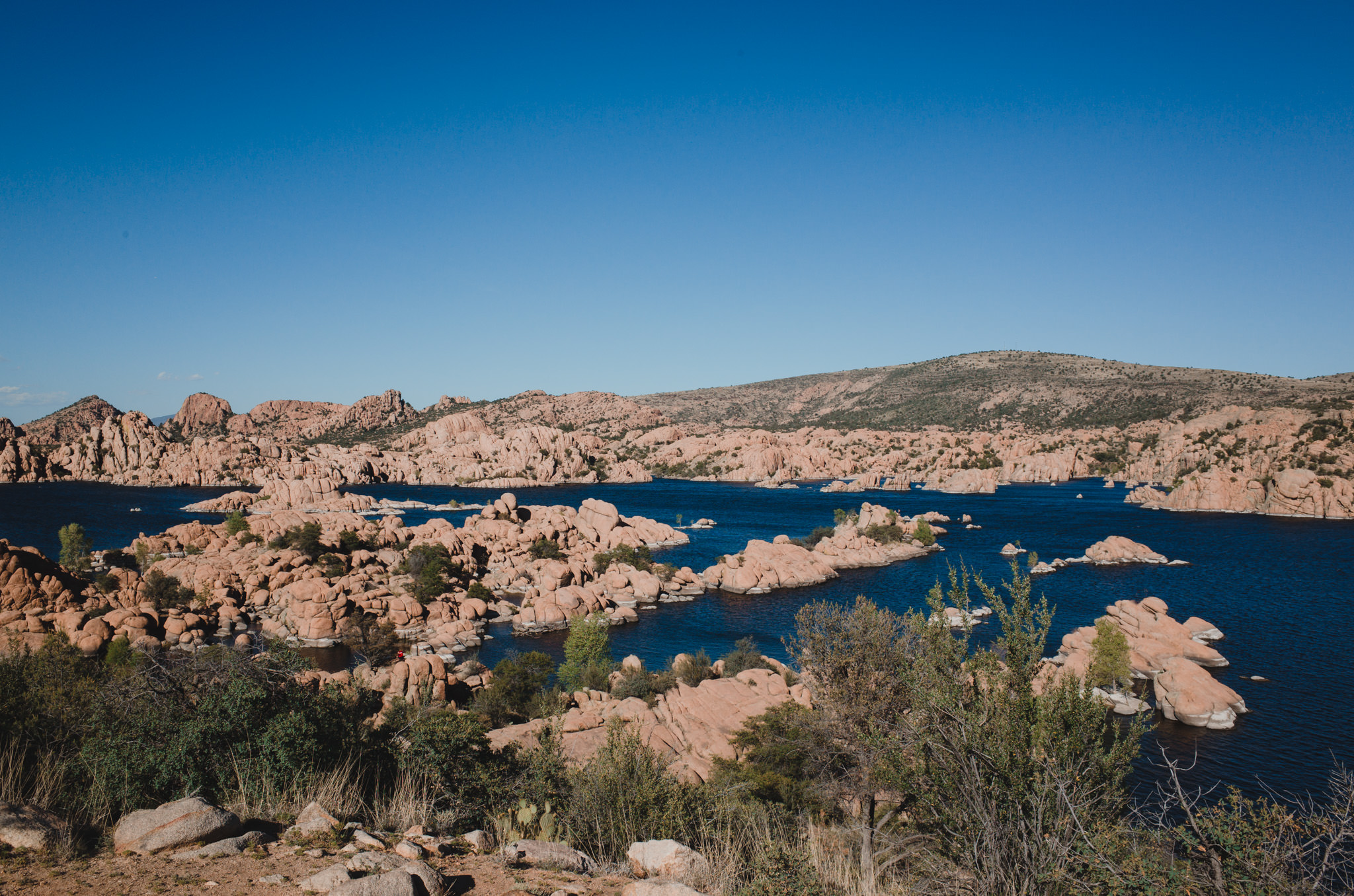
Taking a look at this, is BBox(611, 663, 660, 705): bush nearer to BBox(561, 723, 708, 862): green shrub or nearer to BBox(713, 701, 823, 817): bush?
BBox(713, 701, 823, 817): bush

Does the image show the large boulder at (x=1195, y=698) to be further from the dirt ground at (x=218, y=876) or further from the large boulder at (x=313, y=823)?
the large boulder at (x=313, y=823)

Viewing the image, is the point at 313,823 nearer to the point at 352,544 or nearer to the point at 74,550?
the point at 352,544

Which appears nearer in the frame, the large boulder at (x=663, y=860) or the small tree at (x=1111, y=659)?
the large boulder at (x=663, y=860)

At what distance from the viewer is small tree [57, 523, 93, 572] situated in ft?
189

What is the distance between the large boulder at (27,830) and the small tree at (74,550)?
212ft

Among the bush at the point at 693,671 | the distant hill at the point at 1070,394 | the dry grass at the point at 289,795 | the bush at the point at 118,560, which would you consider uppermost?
the distant hill at the point at 1070,394

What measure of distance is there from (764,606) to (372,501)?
83920 mm

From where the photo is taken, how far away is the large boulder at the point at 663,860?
7309 mm

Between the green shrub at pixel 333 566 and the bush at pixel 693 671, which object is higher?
the green shrub at pixel 333 566

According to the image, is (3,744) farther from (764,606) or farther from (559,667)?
(764,606)

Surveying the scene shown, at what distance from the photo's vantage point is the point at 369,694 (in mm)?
13438

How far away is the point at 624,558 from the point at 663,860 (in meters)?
54.6

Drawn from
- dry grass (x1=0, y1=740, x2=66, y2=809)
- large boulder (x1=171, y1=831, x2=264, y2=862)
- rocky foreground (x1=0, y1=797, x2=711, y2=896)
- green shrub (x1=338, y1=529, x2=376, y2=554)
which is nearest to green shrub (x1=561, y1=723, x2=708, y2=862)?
rocky foreground (x1=0, y1=797, x2=711, y2=896)

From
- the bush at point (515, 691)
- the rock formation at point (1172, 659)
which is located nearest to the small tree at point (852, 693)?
the rock formation at point (1172, 659)
